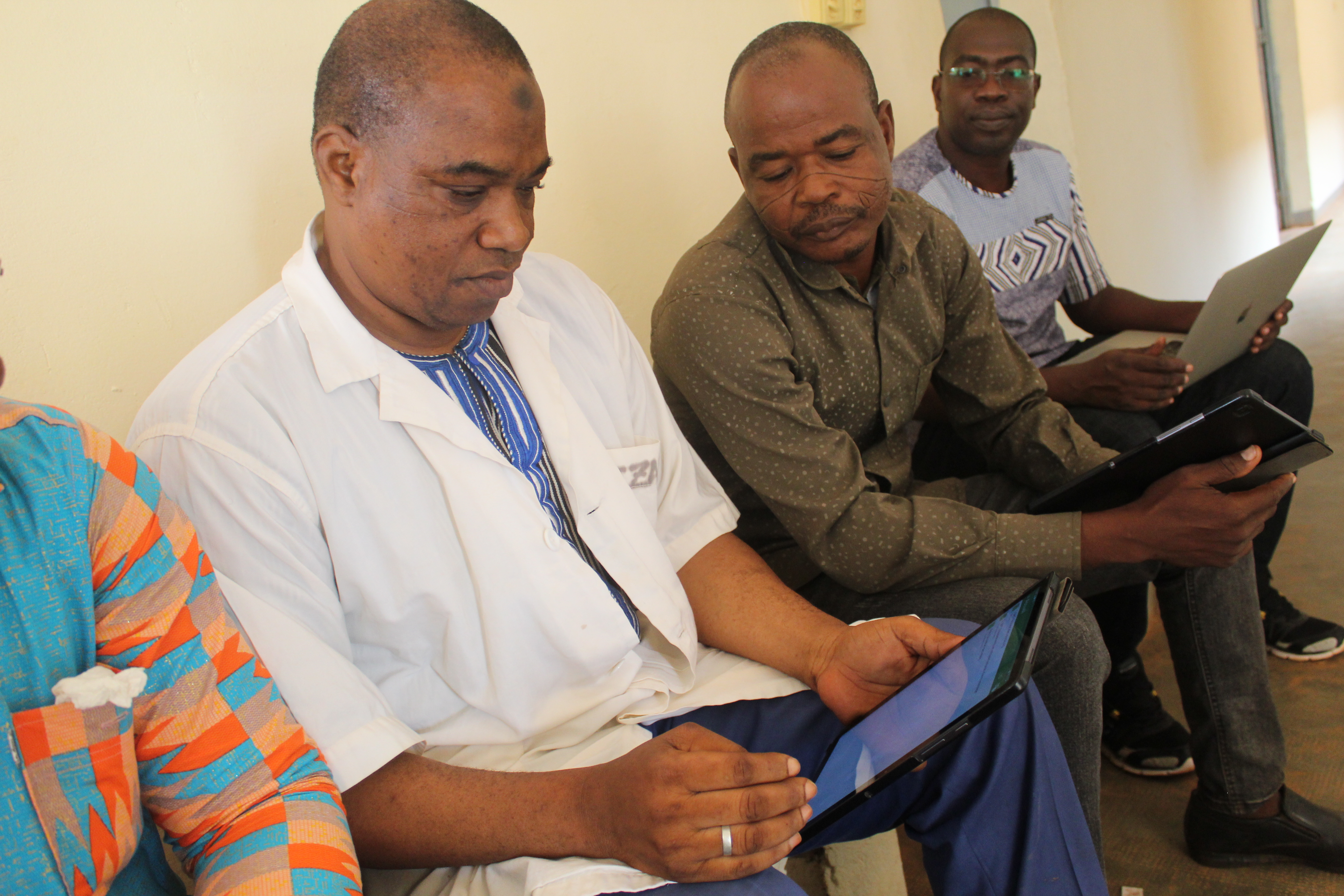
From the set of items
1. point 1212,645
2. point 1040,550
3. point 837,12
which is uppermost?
point 837,12

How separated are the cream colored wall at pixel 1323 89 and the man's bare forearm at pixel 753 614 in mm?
8426

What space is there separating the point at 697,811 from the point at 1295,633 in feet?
6.66

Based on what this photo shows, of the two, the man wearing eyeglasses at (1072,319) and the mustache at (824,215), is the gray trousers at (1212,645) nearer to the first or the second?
the man wearing eyeglasses at (1072,319)

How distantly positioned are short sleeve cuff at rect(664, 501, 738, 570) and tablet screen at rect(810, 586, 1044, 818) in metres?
0.38

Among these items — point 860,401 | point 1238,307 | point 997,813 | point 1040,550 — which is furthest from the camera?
point 1238,307

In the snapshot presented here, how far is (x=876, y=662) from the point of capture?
1295 millimetres

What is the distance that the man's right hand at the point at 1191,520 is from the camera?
5.08ft

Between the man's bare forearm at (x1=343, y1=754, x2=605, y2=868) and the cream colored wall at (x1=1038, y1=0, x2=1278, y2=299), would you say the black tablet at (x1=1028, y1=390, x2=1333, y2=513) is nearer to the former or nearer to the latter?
the man's bare forearm at (x1=343, y1=754, x2=605, y2=868)

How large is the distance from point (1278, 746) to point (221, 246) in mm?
1951

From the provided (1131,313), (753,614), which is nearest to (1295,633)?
(1131,313)

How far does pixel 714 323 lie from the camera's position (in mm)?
1637

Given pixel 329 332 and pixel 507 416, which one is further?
pixel 507 416

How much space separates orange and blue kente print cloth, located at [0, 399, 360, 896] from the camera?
2.58 feet

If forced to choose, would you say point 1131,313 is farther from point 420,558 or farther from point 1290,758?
point 420,558
